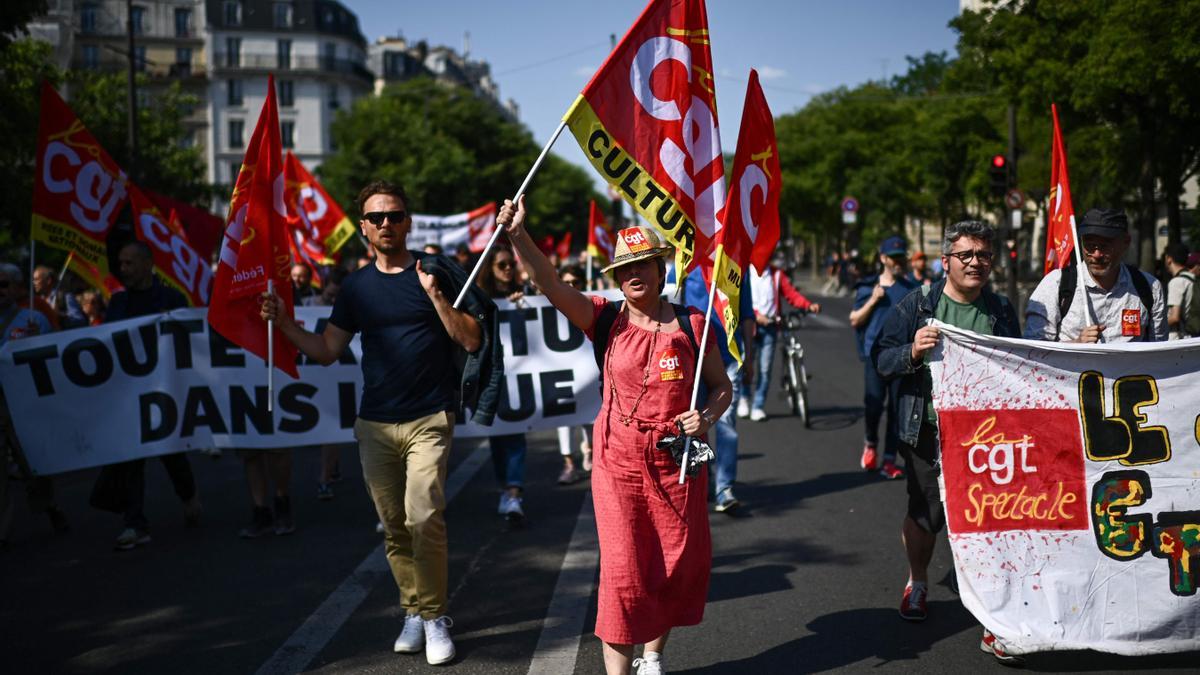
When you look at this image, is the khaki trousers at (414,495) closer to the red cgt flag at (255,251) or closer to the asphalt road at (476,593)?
the asphalt road at (476,593)

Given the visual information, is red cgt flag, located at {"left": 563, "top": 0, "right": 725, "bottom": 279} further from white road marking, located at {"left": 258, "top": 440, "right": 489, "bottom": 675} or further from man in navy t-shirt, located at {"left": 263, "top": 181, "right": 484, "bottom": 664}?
white road marking, located at {"left": 258, "top": 440, "right": 489, "bottom": 675}

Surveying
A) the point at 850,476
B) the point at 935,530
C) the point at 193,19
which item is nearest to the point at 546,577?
the point at 935,530

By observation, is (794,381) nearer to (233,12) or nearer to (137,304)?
(137,304)

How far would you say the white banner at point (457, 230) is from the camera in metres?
24.1

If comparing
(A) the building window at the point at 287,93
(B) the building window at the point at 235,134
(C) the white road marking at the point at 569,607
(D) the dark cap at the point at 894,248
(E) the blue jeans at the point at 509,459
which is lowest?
(C) the white road marking at the point at 569,607

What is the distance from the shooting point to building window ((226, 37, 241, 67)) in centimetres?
8044

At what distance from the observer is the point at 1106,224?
16.9ft

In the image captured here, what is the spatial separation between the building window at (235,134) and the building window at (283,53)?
5.38 m

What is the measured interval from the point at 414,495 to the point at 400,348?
616mm

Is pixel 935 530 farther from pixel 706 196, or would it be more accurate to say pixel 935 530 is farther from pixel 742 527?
pixel 742 527

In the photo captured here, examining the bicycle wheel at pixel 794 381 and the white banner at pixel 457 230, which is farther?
the white banner at pixel 457 230

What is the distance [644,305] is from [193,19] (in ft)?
280

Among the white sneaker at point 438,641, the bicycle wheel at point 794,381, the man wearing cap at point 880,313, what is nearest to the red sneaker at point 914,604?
the white sneaker at point 438,641

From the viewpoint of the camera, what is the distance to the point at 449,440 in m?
5.02
